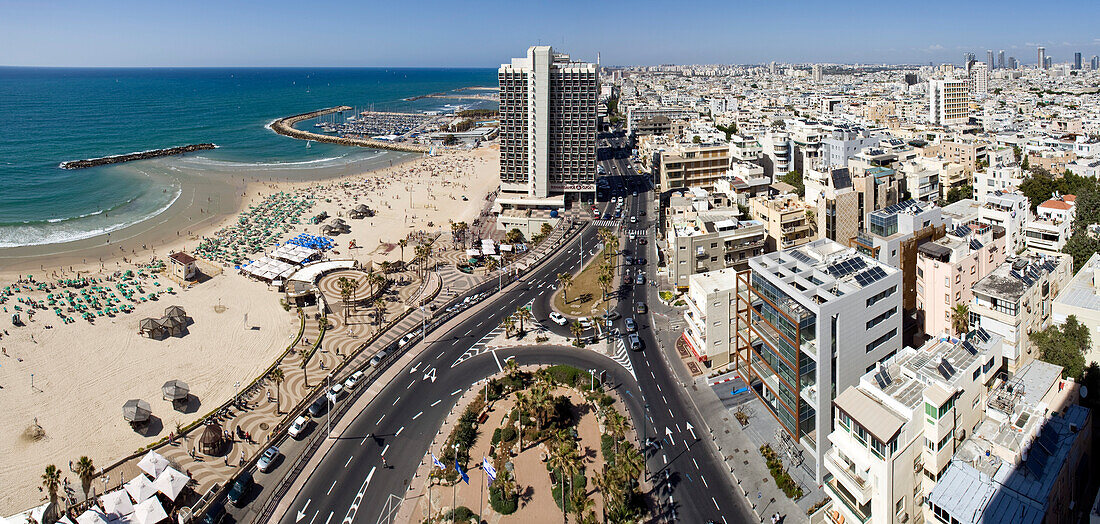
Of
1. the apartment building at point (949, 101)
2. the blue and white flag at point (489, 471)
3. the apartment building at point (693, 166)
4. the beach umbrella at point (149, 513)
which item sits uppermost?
the apartment building at point (949, 101)

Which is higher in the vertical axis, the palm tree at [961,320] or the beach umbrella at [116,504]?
the palm tree at [961,320]

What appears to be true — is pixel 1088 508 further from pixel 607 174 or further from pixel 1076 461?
pixel 607 174

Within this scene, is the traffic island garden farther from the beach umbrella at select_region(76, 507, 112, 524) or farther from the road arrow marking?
the beach umbrella at select_region(76, 507, 112, 524)

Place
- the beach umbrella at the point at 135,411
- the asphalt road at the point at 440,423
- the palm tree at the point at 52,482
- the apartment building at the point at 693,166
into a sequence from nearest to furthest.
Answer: the palm tree at the point at 52,482 → the asphalt road at the point at 440,423 → the beach umbrella at the point at 135,411 → the apartment building at the point at 693,166

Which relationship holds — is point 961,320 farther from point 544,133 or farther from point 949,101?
point 949,101

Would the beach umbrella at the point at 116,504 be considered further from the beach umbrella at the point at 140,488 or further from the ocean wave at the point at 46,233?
the ocean wave at the point at 46,233

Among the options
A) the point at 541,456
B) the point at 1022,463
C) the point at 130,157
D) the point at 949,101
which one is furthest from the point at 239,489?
the point at 949,101

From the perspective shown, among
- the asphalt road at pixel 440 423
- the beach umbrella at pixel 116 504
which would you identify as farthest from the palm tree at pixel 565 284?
the beach umbrella at pixel 116 504
